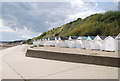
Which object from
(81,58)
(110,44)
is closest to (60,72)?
(81,58)

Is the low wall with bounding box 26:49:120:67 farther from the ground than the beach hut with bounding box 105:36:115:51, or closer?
closer

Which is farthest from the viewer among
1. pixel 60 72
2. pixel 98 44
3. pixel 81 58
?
pixel 98 44

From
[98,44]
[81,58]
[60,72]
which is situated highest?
[98,44]

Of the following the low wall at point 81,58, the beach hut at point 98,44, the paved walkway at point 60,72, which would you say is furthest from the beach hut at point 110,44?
the paved walkway at point 60,72

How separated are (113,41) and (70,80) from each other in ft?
36.8

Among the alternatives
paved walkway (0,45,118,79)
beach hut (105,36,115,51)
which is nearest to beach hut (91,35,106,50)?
beach hut (105,36,115,51)

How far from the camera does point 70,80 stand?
464cm

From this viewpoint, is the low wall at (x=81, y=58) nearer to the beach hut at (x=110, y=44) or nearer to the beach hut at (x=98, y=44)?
the beach hut at (x=110, y=44)

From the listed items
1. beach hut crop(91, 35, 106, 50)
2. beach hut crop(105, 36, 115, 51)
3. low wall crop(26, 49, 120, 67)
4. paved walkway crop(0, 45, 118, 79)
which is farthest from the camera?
beach hut crop(91, 35, 106, 50)

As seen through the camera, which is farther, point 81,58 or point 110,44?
point 110,44

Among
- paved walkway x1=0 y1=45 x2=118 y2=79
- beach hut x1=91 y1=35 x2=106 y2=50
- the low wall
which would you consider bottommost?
paved walkway x1=0 y1=45 x2=118 y2=79

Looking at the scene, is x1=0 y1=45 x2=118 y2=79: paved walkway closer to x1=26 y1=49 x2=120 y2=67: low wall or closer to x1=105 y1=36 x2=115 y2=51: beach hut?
x1=26 y1=49 x2=120 y2=67: low wall

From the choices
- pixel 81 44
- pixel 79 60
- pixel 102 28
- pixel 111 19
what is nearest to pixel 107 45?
pixel 81 44

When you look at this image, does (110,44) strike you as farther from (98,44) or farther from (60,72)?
(60,72)
